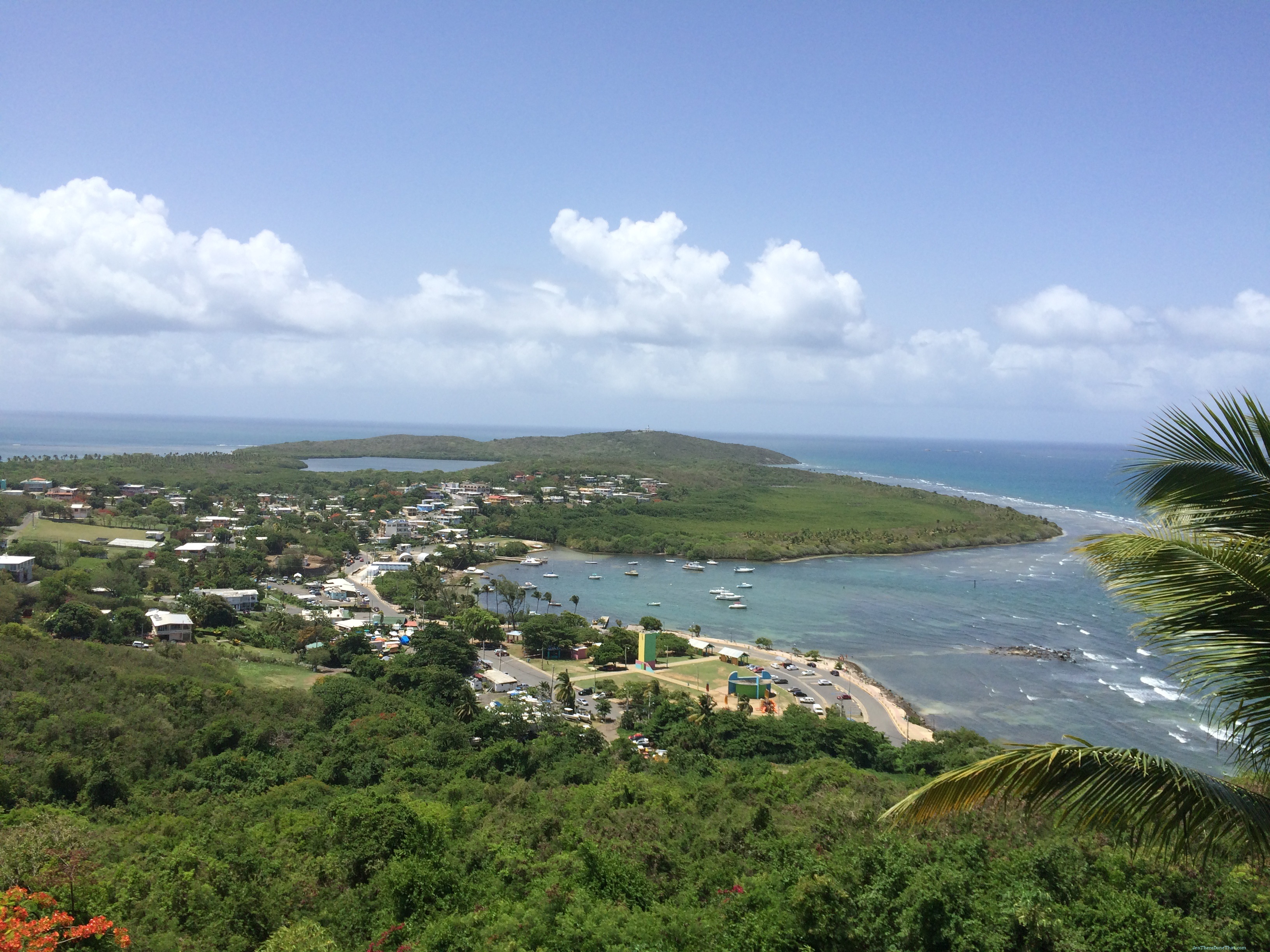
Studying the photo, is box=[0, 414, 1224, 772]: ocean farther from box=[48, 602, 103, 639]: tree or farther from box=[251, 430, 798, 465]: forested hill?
box=[251, 430, 798, 465]: forested hill

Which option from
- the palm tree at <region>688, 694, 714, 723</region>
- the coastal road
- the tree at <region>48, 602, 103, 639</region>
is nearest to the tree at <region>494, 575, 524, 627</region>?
the coastal road

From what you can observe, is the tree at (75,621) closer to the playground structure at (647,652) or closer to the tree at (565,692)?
the tree at (565,692)

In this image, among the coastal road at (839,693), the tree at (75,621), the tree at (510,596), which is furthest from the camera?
the tree at (510,596)

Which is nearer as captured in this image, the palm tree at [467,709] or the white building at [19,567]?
the palm tree at [467,709]

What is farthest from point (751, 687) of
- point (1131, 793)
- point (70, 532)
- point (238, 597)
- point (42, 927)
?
point (70, 532)

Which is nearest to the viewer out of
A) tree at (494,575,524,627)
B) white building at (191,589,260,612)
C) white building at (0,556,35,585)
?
white building at (0,556,35,585)

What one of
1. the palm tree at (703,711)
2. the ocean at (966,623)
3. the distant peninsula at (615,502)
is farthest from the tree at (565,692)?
the distant peninsula at (615,502)

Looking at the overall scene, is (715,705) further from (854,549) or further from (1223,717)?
(854,549)
